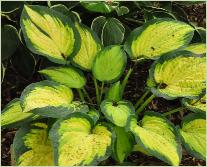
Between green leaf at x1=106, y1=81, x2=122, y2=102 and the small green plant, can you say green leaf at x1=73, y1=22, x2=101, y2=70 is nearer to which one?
the small green plant

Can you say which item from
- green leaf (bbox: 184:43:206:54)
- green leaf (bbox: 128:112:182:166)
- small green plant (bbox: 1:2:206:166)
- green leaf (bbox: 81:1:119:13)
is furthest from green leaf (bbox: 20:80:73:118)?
green leaf (bbox: 184:43:206:54)

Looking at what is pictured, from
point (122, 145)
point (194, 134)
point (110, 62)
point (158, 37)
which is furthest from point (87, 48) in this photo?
point (194, 134)

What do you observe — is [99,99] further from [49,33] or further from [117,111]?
[49,33]

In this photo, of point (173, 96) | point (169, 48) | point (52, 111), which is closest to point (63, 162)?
point (52, 111)

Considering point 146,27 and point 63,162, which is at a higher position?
point 146,27

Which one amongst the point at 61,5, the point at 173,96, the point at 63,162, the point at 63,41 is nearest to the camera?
the point at 63,162

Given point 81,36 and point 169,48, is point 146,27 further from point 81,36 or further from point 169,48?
point 81,36
